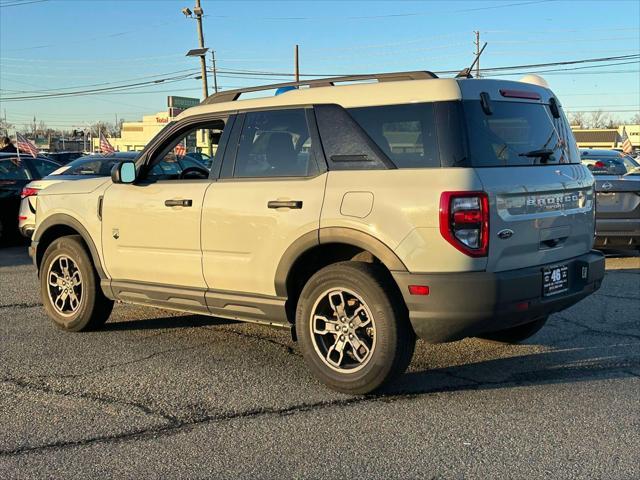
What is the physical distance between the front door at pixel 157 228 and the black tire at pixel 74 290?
0.35 metres

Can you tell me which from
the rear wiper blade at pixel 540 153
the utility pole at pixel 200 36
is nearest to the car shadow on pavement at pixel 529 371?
the rear wiper blade at pixel 540 153

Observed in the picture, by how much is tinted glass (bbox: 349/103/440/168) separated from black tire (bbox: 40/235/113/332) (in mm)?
3024

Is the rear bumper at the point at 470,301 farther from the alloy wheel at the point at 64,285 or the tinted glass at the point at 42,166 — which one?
the tinted glass at the point at 42,166

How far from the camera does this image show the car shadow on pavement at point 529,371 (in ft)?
15.2

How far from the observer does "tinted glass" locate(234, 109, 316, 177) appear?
4.71m

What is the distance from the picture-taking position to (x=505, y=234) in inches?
158

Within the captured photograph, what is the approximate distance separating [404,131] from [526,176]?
2.77 feet

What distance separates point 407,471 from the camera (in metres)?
3.34

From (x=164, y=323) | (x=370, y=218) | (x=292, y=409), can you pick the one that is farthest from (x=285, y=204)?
(x=164, y=323)

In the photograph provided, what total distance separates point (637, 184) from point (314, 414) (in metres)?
7.10

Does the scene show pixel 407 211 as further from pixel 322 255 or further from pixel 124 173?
pixel 124 173

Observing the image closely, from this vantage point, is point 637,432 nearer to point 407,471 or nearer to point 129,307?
point 407,471

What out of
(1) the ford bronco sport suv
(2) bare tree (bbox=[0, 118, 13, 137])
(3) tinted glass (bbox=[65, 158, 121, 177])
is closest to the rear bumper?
(1) the ford bronco sport suv

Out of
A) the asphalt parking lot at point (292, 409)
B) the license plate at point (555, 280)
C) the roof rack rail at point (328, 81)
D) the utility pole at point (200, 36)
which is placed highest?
A: the utility pole at point (200, 36)
